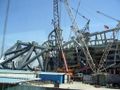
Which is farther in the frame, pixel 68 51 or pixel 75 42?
pixel 68 51

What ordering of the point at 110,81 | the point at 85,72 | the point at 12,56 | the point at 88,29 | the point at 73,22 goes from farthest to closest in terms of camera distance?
the point at 12,56
the point at 88,29
the point at 85,72
the point at 73,22
the point at 110,81

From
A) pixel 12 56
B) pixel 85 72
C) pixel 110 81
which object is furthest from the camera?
pixel 12 56

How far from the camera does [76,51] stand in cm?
9906

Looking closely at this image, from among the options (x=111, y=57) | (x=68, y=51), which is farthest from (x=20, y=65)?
(x=111, y=57)

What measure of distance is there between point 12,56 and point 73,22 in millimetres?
34556

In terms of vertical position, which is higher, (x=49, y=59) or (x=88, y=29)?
(x=88, y=29)

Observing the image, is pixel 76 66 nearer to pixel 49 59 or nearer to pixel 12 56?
pixel 49 59

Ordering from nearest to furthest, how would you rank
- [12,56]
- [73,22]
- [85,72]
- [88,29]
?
[73,22] < [85,72] < [88,29] < [12,56]

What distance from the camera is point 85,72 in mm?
90500

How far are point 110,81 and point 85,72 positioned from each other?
748 inches

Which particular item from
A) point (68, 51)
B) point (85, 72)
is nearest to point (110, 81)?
point (85, 72)

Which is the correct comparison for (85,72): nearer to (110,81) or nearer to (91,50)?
(91,50)

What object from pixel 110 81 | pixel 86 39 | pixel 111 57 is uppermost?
pixel 86 39

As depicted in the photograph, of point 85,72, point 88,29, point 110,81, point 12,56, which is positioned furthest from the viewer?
point 12,56
